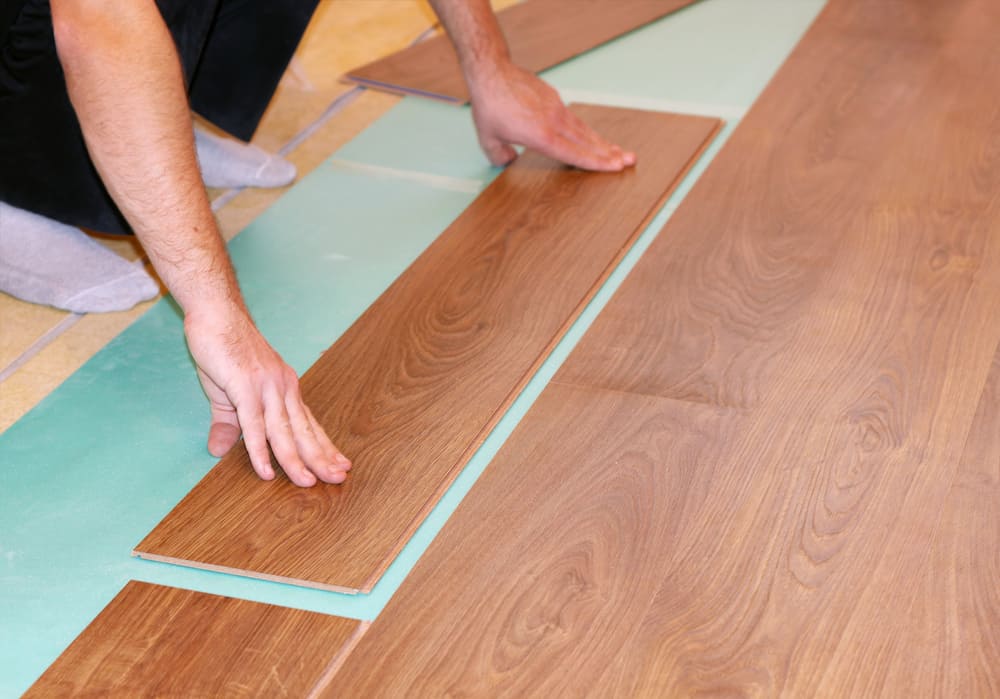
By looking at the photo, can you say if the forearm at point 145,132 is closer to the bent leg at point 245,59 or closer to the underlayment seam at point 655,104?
the bent leg at point 245,59

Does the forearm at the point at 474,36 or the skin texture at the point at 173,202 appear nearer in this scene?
the skin texture at the point at 173,202

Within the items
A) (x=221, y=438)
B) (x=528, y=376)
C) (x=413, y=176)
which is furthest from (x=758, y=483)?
(x=413, y=176)

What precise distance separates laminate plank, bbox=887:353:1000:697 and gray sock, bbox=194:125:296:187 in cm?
187

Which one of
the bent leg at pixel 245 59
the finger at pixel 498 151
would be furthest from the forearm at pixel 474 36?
the bent leg at pixel 245 59

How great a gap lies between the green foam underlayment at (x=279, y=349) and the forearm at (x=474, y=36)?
29 cm

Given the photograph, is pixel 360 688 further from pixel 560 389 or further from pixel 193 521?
pixel 560 389

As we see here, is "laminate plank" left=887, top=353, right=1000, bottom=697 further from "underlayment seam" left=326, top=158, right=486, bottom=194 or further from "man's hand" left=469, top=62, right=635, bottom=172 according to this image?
"underlayment seam" left=326, top=158, right=486, bottom=194

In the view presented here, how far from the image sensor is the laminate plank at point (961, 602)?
4.78 feet

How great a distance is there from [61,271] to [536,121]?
113 centimetres

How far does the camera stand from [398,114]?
135 inches

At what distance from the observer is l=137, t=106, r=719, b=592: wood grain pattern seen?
1.81 m

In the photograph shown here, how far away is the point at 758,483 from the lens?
1.81m

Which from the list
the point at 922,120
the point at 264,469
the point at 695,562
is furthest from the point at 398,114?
the point at 695,562

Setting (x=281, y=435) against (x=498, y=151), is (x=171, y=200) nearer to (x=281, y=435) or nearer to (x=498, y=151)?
(x=281, y=435)
